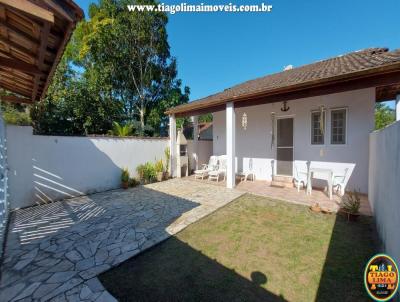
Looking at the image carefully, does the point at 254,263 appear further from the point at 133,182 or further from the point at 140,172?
the point at 140,172

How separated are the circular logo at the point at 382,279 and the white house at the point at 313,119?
406 cm

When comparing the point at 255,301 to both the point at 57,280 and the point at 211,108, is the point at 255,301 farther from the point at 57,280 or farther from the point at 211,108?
the point at 211,108

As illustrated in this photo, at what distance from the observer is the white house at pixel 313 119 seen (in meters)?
5.21

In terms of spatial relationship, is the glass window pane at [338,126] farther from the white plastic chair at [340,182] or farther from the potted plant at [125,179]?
the potted plant at [125,179]

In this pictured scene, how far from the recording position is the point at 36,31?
264 centimetres

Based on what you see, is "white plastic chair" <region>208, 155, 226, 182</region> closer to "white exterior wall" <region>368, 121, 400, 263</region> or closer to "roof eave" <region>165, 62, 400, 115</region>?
"roof eave" <region>165, 62, 400, 115</region>

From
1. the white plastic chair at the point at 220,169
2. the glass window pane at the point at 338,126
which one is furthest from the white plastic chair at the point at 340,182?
the white plastic chair at the point at 220,169

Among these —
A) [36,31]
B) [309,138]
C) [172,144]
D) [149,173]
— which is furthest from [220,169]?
[36,31]

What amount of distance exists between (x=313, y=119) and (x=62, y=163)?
10.1m

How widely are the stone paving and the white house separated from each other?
3.02m

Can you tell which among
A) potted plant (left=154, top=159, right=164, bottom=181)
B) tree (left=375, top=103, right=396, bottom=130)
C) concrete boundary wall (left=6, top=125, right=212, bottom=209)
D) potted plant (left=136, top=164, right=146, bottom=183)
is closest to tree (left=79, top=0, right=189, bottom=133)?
potted plant (left=154, top=159, right=164, bottom=181)

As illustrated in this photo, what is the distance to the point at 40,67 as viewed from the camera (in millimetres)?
3523

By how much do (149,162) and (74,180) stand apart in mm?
3429

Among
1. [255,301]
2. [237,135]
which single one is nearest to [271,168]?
[237,135]
